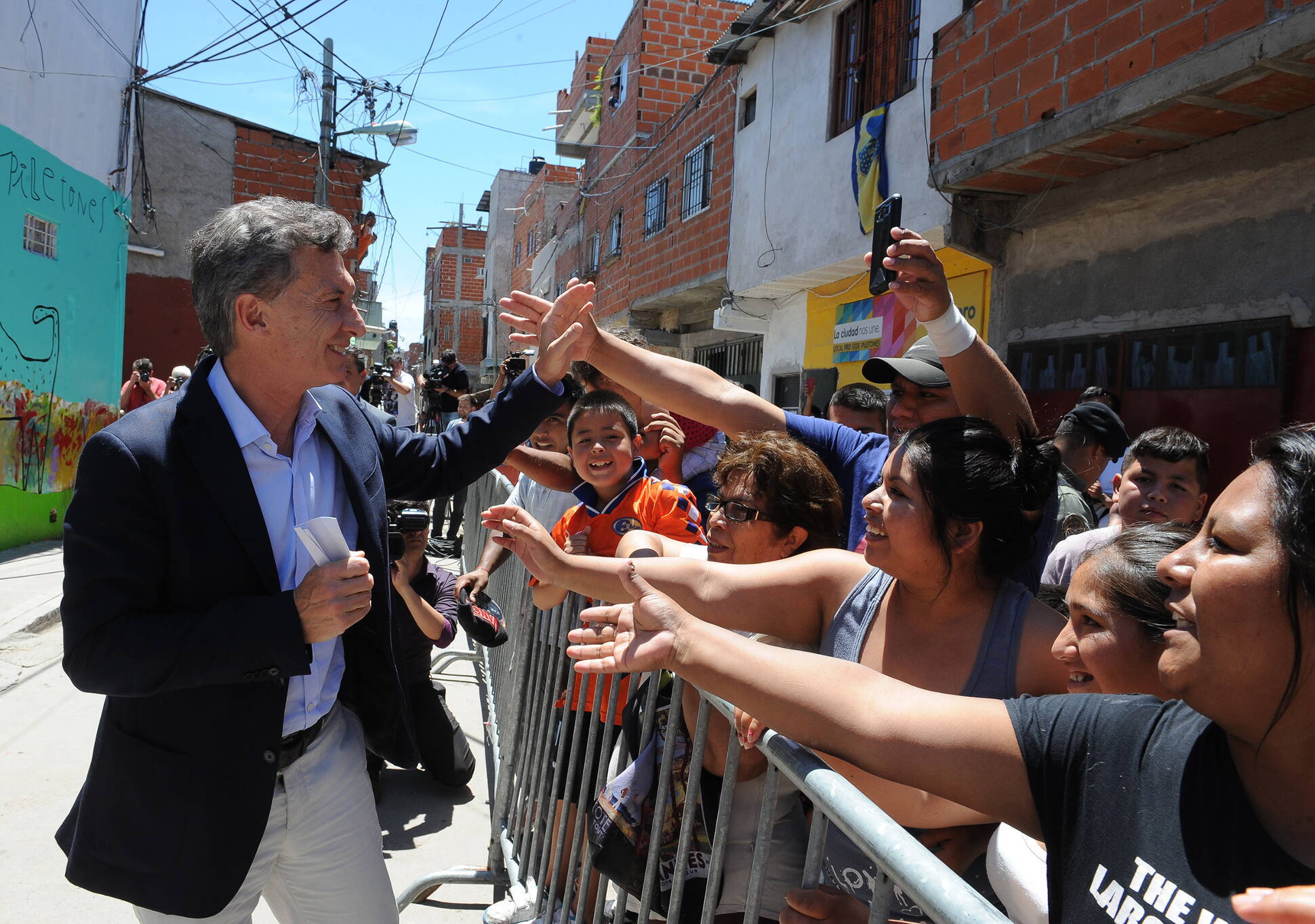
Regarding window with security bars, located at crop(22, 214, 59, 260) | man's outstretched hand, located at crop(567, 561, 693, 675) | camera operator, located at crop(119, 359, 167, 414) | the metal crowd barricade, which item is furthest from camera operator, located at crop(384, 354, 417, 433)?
man's outstretched hand, located at crop(567, 561, 693, 675)

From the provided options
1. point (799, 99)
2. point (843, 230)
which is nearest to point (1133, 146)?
point (843, 230)

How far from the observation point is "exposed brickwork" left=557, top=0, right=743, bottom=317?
40.9 feet

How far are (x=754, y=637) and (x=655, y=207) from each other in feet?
43.7

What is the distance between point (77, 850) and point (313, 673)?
1.88 ft

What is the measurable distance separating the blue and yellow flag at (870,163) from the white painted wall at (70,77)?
756 centimetres

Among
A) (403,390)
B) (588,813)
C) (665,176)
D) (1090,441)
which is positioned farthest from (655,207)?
(588,813)

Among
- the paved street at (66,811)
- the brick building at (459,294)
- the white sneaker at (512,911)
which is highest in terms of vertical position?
the brick building at (459,294)

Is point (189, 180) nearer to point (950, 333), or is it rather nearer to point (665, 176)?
point (665, 176)

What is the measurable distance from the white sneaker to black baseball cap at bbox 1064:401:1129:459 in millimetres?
3694

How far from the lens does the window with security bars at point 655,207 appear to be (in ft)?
47.3

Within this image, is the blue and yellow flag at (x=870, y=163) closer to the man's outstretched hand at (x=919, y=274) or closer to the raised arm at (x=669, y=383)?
the raised arm at (x=669, y=383)

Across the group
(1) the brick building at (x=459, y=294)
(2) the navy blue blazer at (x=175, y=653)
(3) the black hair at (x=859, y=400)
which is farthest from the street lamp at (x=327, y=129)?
(1) the brick building at (x=459, y=294)

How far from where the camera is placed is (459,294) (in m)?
52.2

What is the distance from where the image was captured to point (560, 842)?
268cm
